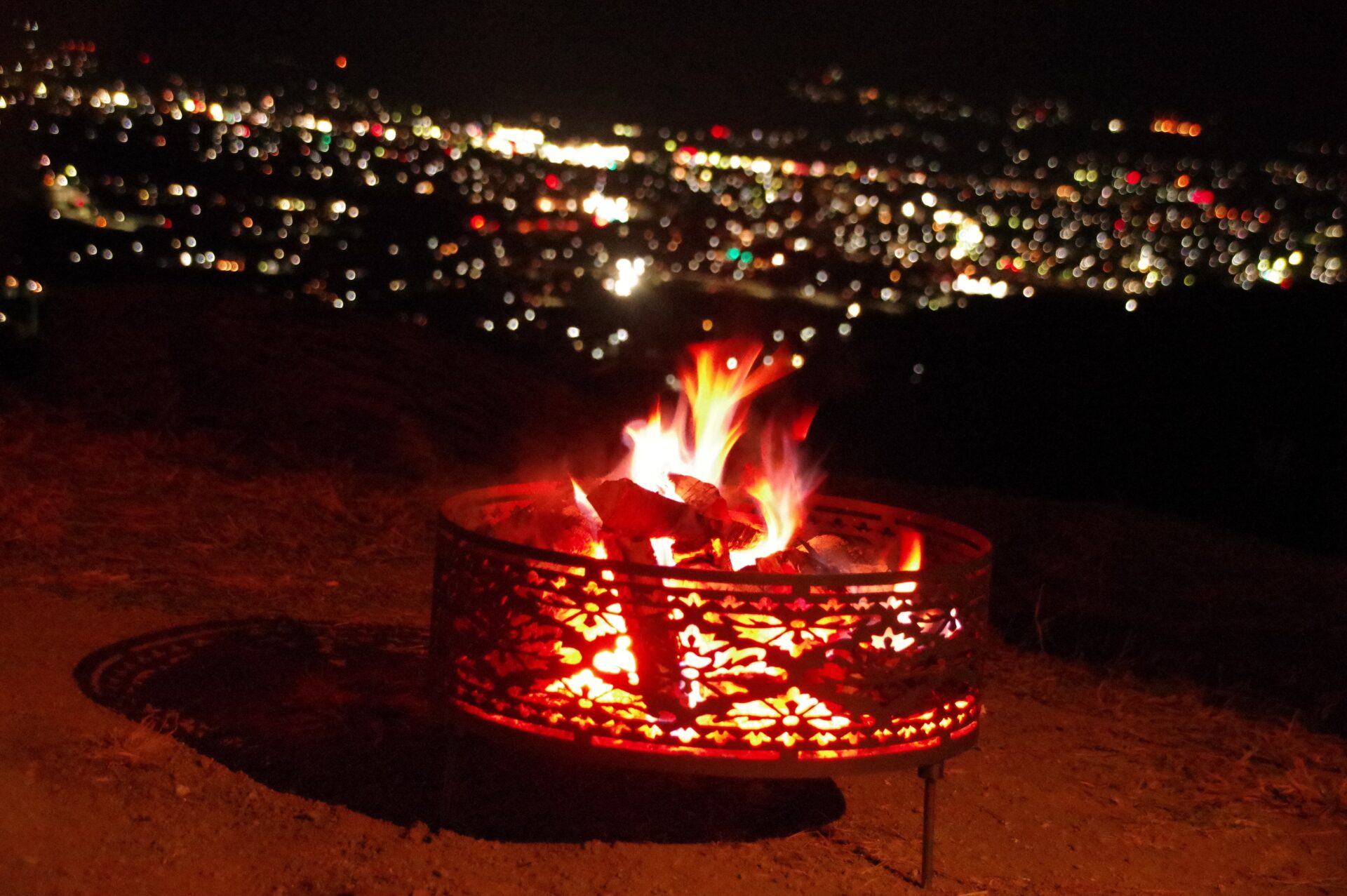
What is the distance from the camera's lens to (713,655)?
9.93ft

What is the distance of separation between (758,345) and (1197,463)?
48.8 ft

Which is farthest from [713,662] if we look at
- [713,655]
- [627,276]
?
[627,276]

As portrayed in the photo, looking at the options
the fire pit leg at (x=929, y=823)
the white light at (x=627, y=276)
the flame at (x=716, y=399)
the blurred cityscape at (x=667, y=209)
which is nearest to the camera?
the fire pit leg at (x=929, y=823)

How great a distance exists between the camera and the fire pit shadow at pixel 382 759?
3.47 meters

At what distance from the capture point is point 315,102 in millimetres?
27547

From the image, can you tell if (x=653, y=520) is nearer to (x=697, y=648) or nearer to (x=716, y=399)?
(x=697, y=648)

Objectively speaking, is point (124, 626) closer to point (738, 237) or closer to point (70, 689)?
point (70, 689)

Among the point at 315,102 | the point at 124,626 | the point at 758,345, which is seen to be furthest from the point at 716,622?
the point at 315,102

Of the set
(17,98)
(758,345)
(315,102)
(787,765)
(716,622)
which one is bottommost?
(787,765)

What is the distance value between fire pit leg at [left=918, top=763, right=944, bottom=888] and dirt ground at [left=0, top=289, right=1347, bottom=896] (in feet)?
0.23

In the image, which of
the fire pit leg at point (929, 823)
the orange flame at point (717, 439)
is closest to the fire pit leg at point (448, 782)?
the orange flame at point (717, 439)

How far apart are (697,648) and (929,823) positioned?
0.77m

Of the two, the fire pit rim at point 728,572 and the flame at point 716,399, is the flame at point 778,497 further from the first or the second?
the fire pit rim at point 728,572

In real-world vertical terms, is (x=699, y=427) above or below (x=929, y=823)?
above
